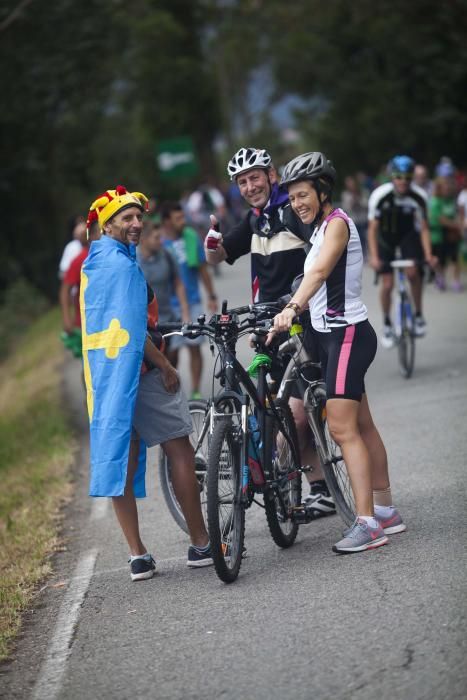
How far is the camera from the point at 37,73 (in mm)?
26281

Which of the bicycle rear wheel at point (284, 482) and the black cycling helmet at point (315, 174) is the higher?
the black cycling helmet at point (315, 174)

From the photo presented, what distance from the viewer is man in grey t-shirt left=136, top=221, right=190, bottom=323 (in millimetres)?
11523

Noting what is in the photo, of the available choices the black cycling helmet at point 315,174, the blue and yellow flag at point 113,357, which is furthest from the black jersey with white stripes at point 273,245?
Result: the blue and yellow flag at point 113,357

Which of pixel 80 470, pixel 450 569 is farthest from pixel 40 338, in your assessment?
pixel 450 569

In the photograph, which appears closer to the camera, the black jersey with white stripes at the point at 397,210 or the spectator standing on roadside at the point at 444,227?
the black jersey with white stripes at the point at 397,210

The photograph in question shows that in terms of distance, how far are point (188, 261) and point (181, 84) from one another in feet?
123

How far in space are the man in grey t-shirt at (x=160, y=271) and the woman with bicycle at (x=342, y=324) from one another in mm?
4783

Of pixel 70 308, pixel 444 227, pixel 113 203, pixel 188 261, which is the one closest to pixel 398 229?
pixel 188 261

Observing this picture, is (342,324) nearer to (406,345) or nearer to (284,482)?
(284,482)

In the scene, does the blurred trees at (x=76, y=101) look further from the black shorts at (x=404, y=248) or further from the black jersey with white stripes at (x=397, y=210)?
the black shorts at (x=404, y=248)

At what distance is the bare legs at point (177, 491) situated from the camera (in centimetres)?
692

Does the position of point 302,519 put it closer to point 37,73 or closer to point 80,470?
point 80,470

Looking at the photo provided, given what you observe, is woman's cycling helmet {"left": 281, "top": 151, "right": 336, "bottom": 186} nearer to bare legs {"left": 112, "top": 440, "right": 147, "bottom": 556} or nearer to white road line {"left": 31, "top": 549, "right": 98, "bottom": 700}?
bare legs {"left": 112, "top": 440, "right": 147, "bottom": 556}

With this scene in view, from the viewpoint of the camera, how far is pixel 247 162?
7438 mm
